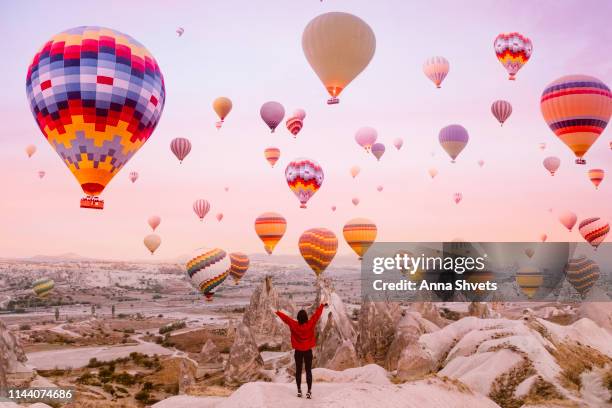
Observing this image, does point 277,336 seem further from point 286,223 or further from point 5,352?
point 5,352

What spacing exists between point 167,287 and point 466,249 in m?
134

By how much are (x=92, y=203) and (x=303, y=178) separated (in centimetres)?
2344

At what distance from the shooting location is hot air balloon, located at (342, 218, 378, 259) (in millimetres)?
47062

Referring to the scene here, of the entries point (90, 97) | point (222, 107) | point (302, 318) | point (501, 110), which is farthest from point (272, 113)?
point (302, 318)

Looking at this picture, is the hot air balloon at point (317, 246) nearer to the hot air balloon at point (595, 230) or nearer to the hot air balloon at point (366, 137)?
the hot air balloon at point (366, 137)

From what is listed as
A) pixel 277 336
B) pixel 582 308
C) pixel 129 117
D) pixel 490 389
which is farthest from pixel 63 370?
pixel 582 308

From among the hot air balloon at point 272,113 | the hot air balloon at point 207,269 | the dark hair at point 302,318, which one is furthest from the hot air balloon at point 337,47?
the hot air balloon at point 207,269

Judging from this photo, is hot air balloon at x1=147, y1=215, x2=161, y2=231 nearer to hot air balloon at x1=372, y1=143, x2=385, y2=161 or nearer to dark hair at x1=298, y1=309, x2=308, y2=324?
hot air balloon at x1=372, y1=143, x2=385, y2=161

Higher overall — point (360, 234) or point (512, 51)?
point (512, 51)

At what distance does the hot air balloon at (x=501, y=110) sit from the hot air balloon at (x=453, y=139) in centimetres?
316

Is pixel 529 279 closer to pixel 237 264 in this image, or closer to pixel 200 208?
pixel 237 264

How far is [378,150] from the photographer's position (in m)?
57.1

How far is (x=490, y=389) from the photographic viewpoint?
18781mm

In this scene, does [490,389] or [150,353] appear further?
[150,353]
